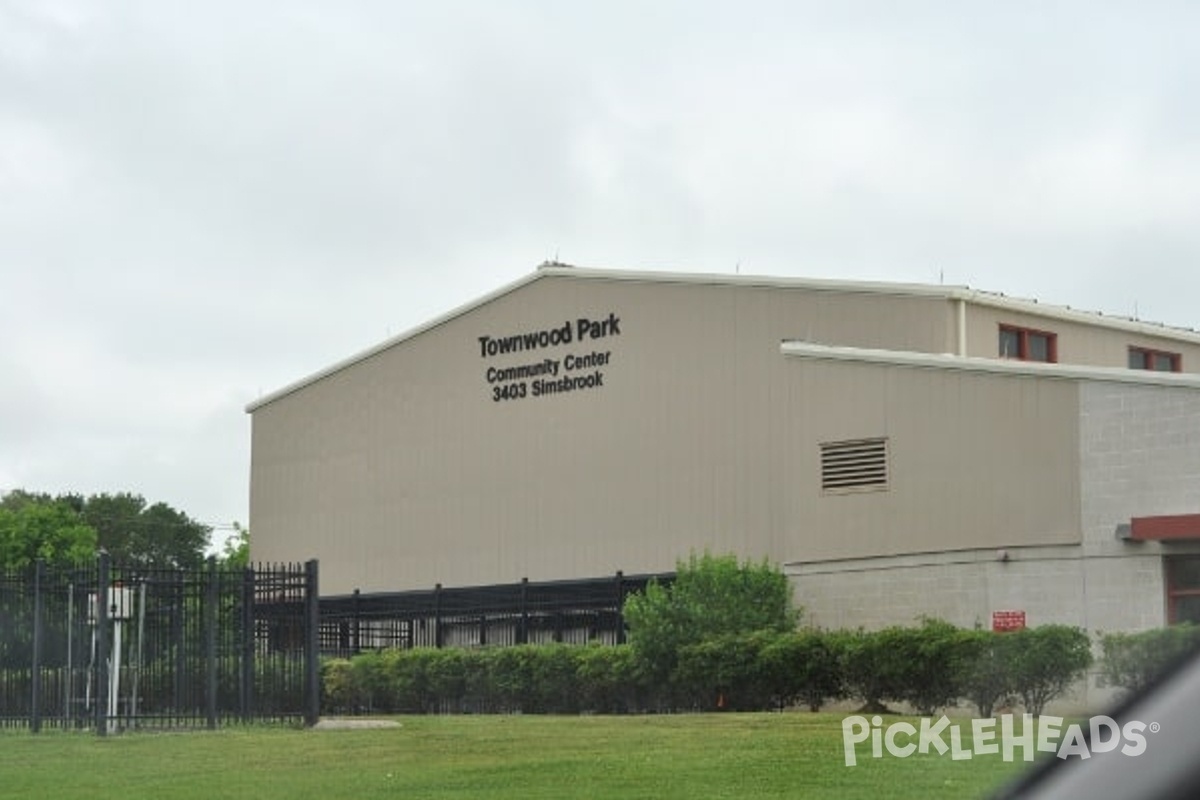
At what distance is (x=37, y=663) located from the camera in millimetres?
26203

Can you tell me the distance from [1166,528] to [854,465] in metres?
7.28

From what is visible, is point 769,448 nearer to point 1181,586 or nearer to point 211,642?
point 1181,586

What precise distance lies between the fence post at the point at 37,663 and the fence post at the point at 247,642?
2805 mm

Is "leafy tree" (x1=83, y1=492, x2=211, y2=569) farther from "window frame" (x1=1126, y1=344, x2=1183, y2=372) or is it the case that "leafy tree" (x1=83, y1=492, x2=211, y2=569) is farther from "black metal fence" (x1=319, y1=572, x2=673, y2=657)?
"window frame" (x1=1126, y1=344, x2=1183, y2=372)

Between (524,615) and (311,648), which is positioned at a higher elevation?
(524,615)

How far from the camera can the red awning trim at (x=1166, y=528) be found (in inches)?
1200

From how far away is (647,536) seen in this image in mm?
41875

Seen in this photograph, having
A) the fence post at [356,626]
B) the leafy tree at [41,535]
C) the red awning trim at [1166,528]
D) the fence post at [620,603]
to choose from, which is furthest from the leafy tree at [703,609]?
the leafy tree at [41,535]

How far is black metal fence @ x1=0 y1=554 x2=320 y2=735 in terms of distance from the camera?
82.8 feet

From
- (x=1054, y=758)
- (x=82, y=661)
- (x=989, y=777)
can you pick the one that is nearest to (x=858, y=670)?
(x=82, y=661)

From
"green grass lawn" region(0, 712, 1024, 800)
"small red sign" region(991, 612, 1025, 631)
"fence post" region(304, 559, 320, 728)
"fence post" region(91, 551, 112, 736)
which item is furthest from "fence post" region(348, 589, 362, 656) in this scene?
"green grass lawn" region(0, 712, 1024, 800)

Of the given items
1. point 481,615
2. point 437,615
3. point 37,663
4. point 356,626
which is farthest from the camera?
point 356,626

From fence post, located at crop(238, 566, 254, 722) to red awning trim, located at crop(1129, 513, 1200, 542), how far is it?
15.0m

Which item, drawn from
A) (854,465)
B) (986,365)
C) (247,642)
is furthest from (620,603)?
(247,642)
